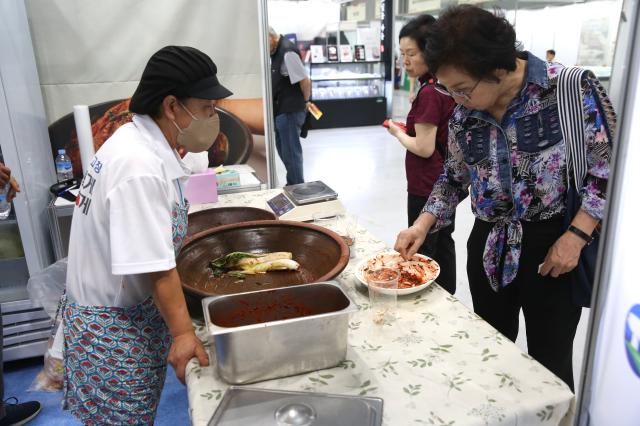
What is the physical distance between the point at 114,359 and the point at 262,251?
55 cm

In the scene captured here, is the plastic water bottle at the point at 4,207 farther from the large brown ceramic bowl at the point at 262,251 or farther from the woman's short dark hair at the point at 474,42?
the woman's short dark hair at the point at 474,42

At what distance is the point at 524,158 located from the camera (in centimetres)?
136

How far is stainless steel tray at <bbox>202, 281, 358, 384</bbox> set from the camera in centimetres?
96

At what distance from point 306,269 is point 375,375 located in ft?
1.60

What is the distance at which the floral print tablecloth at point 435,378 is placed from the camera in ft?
3.10

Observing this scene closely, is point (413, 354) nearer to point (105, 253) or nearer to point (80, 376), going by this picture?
point (105, 253)

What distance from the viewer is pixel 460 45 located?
4.04 feet

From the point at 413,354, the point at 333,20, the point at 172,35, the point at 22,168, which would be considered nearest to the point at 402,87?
the point at 333,20

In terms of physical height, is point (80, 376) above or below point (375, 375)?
below

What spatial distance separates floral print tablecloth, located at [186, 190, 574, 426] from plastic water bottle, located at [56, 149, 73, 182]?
6.41 feet

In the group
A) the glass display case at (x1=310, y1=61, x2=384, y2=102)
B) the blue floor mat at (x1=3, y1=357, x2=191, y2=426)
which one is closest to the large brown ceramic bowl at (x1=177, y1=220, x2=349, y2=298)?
the blue floor mat at (x1=3, y1=357, x2=191, y2=426)

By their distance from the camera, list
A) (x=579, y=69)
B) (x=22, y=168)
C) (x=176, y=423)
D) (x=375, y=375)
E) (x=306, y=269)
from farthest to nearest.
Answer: (x=22, y=168)
(x=176, y=423)
(x=306, y=269)
(x=579, y=69)
(x=375, y=375)

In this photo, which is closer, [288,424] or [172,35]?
[288,424]

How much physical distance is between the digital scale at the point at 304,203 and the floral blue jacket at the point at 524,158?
0.63m
